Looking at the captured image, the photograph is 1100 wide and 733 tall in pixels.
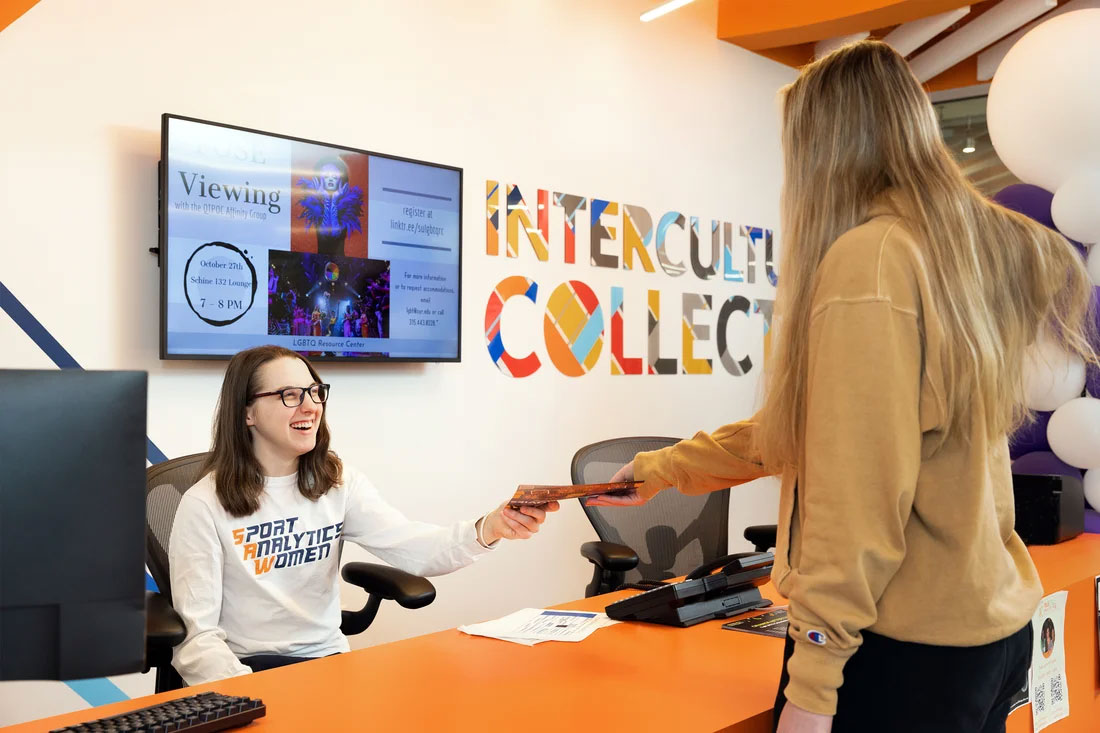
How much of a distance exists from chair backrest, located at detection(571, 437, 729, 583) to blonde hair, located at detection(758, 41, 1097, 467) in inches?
68.1

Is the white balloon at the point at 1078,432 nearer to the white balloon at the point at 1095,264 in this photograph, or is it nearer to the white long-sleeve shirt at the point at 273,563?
the white balloon at the point at 1095,264

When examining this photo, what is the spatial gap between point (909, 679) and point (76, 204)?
8.70ft

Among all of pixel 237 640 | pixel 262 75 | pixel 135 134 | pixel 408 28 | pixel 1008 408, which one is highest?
pixel 408 28

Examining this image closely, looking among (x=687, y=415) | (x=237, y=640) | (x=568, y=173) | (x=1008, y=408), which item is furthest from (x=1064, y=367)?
(x=237, y=640)

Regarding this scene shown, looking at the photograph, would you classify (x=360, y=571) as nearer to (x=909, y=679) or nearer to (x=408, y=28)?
(x=909, y=679)

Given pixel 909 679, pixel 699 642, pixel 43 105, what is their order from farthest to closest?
pixel 43 105 < pixel 699 642 < pixel 909 679

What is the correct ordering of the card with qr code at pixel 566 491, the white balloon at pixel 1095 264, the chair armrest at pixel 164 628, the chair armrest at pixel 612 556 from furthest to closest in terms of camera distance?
the white balloon at pixel 1095 264, the chair armrest at pixel 612 556, the chair armrest at pixel 164 628, the card with qr code at pixel 566 491

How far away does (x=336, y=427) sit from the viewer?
3453 mm

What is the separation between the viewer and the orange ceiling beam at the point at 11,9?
103 inches

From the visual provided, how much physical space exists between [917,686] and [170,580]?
166 centimetres

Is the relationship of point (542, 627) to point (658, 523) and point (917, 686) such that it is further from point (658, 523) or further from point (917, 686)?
point (658, 523)

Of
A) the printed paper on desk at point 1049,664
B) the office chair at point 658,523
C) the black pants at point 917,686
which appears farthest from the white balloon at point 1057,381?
the black pants at point 917,686

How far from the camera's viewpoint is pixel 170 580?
7.16ft

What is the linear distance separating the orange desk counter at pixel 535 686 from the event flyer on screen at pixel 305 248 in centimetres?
161
